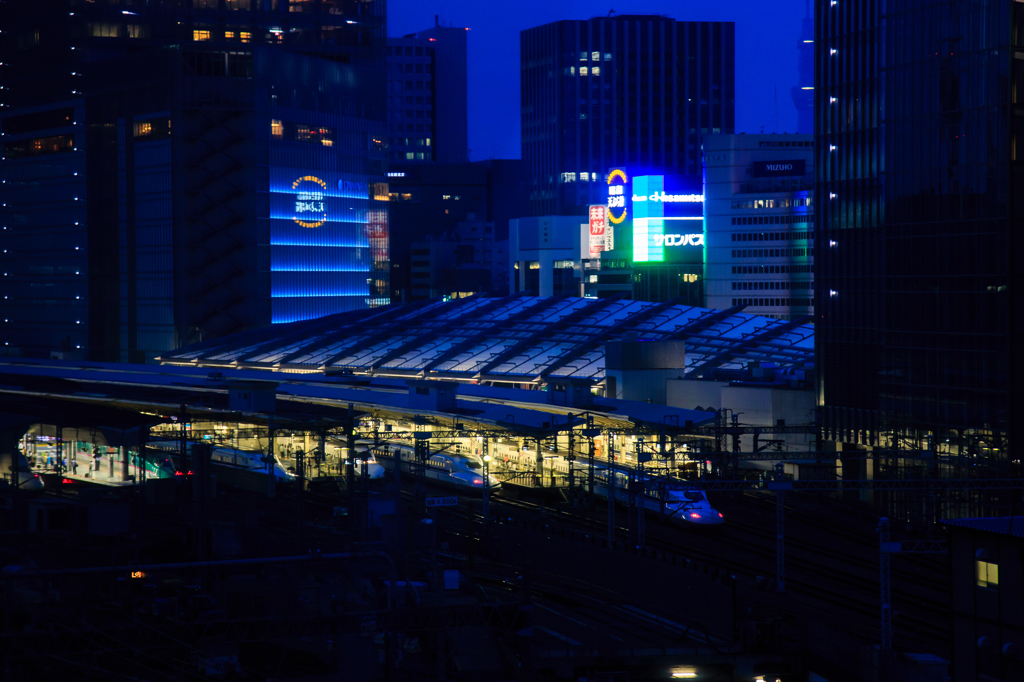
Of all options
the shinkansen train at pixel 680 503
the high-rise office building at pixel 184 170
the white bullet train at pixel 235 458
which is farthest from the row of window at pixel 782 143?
the white bullet train at pixel 235 458

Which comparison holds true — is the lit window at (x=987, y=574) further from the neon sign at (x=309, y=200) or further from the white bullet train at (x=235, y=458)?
the neon sign at (x=309, y=200)

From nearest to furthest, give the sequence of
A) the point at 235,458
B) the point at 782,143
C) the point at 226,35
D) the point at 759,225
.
Answer: the point at 235,458
the point at 226,35
the point at 759,225
the point at 782,143

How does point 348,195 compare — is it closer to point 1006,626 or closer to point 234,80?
point 234,80

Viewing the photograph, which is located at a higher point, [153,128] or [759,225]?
[153,128]

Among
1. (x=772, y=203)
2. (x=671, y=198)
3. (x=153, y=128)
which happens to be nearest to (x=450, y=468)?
(x=153, y=128)

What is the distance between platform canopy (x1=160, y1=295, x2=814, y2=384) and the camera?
80.7 m

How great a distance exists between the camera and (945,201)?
59031 millimetres

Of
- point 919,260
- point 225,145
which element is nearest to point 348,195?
point 225,145

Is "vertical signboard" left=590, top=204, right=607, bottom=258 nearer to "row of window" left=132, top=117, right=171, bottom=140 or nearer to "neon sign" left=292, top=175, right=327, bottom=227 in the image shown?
"neon sign" left=292, top=175, right=327, bottom=227

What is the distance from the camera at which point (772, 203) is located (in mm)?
158500

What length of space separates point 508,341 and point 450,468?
27542 mm

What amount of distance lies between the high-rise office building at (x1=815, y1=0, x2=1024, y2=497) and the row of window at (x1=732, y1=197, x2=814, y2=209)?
296ft

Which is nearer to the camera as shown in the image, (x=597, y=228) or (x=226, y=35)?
(x=226, y=35)

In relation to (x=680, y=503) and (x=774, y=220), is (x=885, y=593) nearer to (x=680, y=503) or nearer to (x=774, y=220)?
(x=680, y=503)
